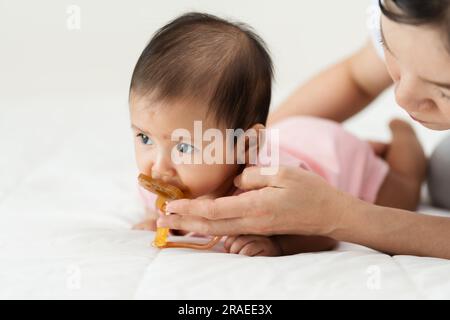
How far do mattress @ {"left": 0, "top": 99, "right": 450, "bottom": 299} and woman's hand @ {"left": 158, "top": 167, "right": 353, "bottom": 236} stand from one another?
49 millimetres

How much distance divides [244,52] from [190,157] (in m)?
0.18

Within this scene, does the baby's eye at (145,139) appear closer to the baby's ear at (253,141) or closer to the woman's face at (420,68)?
the baby's ear at (253,141)

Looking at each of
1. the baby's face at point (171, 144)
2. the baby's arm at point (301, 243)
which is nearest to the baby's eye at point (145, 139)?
the baby's face at point (171, 144)

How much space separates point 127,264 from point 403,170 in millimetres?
719

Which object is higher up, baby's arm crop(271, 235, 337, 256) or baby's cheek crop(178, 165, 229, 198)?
baby's cheek crop(178, 165, 229, 198)

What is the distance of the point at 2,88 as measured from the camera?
238 centimetres

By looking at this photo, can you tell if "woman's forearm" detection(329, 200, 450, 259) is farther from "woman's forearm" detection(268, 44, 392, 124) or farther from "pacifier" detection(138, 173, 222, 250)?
"woman's forearm" detection(268, 44, 392, 124)

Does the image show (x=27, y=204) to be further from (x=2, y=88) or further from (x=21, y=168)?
(x=2, y=88)

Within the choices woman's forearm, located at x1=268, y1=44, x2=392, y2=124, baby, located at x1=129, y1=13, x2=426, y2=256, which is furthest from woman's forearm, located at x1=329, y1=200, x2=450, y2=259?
woman's forearm, located at x1=268, y1=44, x2=392, y2=124

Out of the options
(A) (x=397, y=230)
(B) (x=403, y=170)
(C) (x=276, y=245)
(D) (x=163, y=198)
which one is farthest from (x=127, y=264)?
(B) (x=403, y=170)

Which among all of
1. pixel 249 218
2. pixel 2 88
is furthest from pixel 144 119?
pixel 2 88

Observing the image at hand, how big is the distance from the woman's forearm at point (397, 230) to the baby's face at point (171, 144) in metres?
0.21

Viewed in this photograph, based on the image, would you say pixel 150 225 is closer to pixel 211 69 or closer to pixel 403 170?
pixel 211 69

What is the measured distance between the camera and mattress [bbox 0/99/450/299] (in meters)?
0.82
